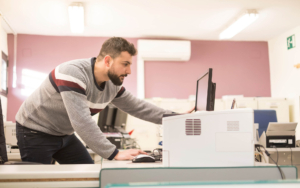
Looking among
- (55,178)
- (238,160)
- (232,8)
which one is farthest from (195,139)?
(232,8)

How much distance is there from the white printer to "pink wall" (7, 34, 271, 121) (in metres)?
4.12

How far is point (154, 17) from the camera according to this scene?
427 cm

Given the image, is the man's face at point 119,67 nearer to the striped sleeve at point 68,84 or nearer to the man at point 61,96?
the man at point 61,96

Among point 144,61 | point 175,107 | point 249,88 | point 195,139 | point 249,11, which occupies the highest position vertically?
point 249,11

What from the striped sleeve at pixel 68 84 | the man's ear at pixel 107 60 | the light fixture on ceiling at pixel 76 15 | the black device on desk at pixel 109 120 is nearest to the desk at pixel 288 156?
the man's ear at pixel 107 60

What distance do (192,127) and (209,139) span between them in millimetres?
88

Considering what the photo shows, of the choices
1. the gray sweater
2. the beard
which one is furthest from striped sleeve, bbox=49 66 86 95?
the beard

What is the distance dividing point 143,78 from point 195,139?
164 inches

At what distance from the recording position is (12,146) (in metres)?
2.83

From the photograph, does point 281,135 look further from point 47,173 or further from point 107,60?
point 47,173

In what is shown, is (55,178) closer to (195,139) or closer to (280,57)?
(195,139)

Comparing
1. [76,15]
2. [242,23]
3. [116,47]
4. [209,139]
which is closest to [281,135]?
[209,139]

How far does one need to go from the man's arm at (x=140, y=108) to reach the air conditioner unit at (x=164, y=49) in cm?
338

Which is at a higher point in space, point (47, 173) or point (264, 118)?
point (264, 118)
